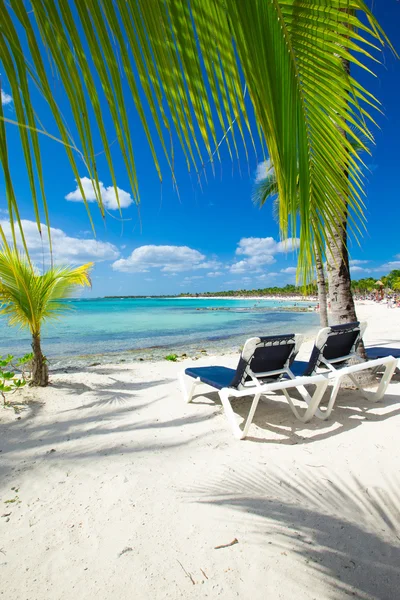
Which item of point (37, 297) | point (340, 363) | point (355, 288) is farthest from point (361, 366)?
point (355, 288)

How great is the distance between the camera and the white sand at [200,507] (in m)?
1.78

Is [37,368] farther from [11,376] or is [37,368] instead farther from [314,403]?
[314,403]

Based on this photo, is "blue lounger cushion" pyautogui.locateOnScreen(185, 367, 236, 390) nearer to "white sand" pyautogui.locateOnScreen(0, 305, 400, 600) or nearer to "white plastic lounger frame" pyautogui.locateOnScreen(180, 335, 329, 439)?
"white plastic lounger frame" pyautogui.locateOnScreen(180, 335, 329, 439)

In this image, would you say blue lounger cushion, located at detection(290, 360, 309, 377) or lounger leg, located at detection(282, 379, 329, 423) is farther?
blue lounger cushion, located at detection(290, 360, 309, 377)

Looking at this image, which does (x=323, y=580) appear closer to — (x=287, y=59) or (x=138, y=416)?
(x=287, y=59)

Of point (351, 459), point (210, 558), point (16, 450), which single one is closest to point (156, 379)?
point (16, 450)

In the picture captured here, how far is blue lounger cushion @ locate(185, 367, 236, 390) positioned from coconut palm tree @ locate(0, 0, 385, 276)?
2.88 m

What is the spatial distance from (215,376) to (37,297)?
305cm

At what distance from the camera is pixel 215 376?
4199mm

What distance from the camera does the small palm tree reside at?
506cm

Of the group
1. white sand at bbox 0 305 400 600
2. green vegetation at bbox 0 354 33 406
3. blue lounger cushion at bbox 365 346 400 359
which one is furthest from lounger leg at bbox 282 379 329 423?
green vegetation at bbox 0 354 33 406

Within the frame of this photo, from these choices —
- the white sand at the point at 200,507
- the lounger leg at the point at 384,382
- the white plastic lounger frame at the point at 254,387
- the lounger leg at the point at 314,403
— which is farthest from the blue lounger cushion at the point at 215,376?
the lounger leg at the point at 384,382

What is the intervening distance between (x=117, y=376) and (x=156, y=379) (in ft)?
2.89

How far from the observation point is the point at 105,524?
7.28ft
